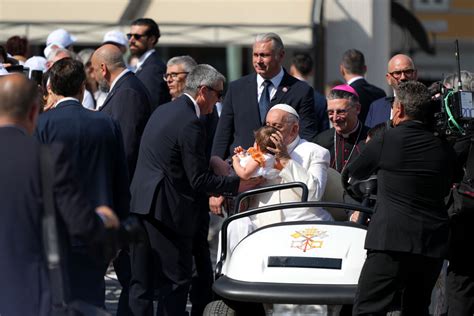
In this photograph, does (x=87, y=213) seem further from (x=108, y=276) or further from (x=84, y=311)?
(x=108, y=276)

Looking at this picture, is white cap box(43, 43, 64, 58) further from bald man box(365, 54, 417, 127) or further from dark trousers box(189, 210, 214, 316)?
bald man box(365, 54, 417, 127)

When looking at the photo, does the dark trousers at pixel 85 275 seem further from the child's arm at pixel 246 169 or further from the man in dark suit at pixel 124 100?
the man in dark suit at pixel 124 100

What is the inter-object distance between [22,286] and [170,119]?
3047 millimetres

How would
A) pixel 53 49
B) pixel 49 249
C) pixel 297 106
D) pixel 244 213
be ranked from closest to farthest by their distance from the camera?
pixel 49 249
pixel 244 213
pixel 297 106
pixel 53 49

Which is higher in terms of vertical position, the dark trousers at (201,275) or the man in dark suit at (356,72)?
the man in dark suit at (356,72)

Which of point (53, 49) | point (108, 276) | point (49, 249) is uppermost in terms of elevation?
point (53, 49)

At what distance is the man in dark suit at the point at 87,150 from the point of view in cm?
743

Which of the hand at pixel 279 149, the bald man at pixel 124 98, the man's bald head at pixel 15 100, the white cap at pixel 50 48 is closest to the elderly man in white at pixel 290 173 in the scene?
the hand at pixel 279 149

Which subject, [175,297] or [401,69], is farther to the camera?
[401,69]

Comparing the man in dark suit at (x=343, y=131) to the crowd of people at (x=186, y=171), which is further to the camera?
the man in dark suit at (x=343, y=131)

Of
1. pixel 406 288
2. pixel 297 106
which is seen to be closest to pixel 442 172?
pixel 406 288

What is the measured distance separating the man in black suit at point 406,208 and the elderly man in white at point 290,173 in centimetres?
102

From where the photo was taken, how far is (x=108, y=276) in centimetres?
1235

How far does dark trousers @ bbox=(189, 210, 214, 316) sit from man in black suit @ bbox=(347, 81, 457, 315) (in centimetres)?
265
